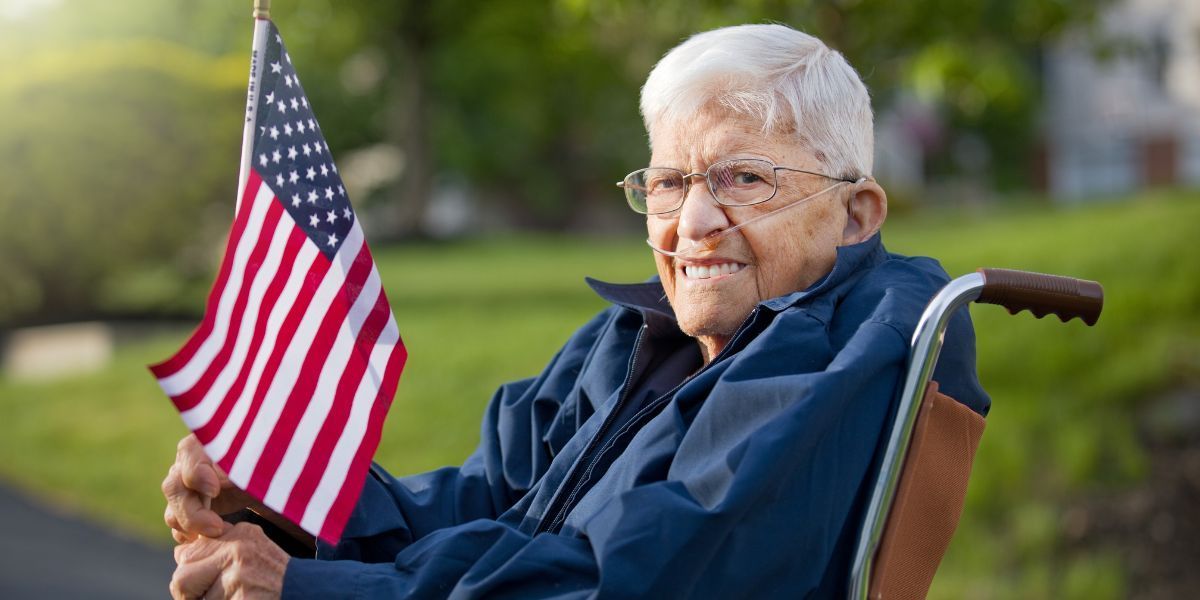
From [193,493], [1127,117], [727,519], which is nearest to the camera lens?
[727,519]

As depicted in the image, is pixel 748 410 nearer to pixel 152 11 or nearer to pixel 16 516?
pixel 16 516

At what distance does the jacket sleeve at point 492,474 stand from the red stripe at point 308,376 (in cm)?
42

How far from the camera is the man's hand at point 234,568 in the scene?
213cm

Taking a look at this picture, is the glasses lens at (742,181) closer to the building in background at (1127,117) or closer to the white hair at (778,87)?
the white hair at (778,87)

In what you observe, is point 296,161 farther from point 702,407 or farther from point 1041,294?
point 1041,294

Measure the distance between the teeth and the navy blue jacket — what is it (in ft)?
0.64

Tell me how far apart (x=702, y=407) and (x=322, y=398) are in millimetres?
663

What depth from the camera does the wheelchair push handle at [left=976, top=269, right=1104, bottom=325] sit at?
2.16m

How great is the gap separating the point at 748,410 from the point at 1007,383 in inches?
195

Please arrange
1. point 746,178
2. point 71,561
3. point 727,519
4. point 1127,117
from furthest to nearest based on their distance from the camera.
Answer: point 1127,117, point 71,561, point 746,178, point 727,519

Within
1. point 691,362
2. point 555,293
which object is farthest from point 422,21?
point 691,362

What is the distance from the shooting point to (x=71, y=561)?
654 centimetres

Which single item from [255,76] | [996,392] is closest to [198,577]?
[255,76]

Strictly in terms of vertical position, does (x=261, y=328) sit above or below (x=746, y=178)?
below
